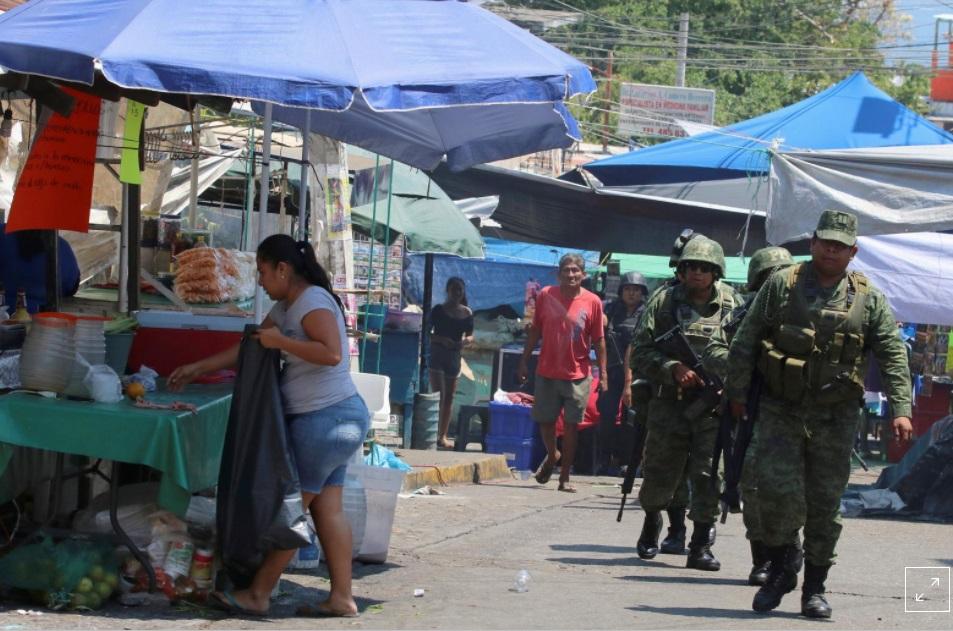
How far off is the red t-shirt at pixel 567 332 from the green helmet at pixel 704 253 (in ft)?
15.7

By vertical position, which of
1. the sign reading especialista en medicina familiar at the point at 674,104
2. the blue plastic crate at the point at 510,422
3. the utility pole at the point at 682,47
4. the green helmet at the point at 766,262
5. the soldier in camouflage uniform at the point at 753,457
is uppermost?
the utility pole at the point at 682,47

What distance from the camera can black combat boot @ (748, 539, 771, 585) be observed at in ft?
25.8

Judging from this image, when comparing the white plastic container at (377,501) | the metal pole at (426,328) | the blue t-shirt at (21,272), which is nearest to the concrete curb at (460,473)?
the metal pole at (426,328)

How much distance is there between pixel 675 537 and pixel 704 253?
6.54ft

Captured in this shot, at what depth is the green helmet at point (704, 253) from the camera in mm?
8820

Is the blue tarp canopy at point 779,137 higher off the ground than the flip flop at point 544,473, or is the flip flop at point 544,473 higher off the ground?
the blue tarp canopy at point 779,137

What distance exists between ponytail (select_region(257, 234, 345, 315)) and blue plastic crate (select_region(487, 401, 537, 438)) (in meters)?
9.19

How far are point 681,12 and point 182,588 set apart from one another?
38.3 metres

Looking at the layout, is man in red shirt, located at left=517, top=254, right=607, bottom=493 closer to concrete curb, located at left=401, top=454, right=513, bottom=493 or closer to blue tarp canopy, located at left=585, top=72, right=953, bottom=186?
concrete curb, located at left=401, top=454, right=513, bottom=493

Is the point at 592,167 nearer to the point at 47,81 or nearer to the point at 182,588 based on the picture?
the point at 47,81

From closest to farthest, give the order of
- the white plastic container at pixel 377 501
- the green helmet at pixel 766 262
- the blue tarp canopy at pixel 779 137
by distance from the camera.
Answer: the white plastic container at pixel 377 501 < the green helmet at pixel 766 262 < the blue tarp canopy at pixel 779 137

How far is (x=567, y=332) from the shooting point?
1371 cm

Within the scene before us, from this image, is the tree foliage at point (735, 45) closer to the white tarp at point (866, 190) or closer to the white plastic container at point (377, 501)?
the white tarp at point (866, 190)

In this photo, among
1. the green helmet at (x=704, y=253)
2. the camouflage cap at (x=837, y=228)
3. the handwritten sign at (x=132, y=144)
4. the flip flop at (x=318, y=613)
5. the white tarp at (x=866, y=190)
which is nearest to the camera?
the flip flop at (x=318, y=613)
